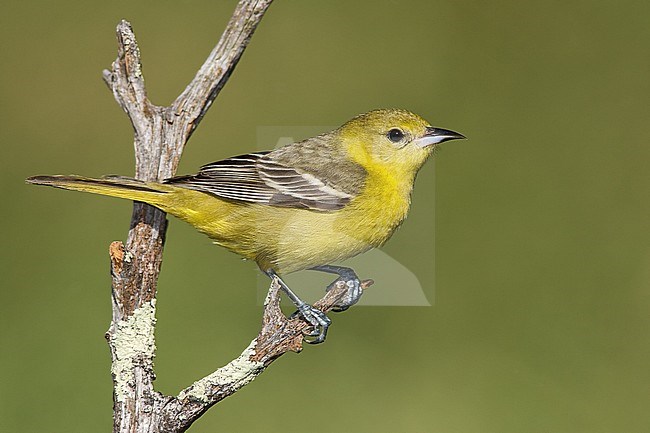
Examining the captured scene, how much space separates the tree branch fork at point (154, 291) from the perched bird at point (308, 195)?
0.08 meters

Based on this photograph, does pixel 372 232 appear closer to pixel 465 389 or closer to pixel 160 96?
pixel 465 389

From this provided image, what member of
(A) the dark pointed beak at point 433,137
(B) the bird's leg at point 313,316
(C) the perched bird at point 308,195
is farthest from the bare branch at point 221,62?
(A) the dark pointed beak at point 433,137

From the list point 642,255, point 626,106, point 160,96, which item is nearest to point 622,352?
point 642,255

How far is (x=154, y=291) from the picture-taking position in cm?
206

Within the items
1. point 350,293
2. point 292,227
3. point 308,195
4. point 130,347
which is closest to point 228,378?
point 130,347

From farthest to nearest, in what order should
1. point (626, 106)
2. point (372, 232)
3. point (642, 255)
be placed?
point (626, 106) < point (642, 255) < point (372, 232)

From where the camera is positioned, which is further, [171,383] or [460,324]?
[460,324]

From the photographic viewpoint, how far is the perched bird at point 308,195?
2.33 metres

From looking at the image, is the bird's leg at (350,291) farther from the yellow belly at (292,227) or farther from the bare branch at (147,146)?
the bare branch at (147,146)

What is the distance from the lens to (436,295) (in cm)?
405

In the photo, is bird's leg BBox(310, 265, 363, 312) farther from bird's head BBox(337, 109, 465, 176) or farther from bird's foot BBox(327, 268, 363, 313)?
bird's head BBox(337, 109, 465, 176)

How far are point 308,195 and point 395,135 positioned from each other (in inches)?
13.1

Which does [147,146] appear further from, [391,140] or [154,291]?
[391,140]

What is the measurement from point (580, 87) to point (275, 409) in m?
2.34
